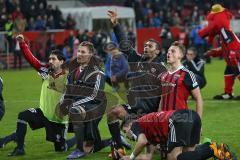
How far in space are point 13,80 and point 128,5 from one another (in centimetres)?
1686

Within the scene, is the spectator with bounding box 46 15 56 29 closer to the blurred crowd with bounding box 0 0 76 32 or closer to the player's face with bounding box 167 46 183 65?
the blurred crowd with bounding box 0 0 76 32

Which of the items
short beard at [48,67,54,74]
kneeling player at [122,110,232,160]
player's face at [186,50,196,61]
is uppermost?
short beard at [48,67,54,74]

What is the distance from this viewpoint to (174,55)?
9.38 m

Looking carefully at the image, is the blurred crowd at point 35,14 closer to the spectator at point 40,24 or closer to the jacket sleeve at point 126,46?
the spectator at point 40,24

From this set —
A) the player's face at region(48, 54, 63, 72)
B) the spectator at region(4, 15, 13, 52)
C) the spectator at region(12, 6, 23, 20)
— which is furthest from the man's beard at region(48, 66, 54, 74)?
the spectator at region(12, 6, 23, 20)

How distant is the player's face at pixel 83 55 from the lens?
33.5 ft

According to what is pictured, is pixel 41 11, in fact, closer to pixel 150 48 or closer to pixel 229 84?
pixel 229 84

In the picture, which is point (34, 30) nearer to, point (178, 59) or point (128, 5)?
point (128, 5)

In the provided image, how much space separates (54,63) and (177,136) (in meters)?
2.93

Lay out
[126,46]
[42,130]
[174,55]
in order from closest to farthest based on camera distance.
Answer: [174,55] < [126,46] < [42,130]

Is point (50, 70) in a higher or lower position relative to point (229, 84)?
higher

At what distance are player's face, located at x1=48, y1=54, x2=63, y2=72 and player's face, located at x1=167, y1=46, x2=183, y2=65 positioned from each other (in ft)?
6.99

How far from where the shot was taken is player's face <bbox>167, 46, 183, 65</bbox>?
30.6 feet

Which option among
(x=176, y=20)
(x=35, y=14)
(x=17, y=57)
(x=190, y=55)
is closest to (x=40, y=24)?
(x=35, y=14)
